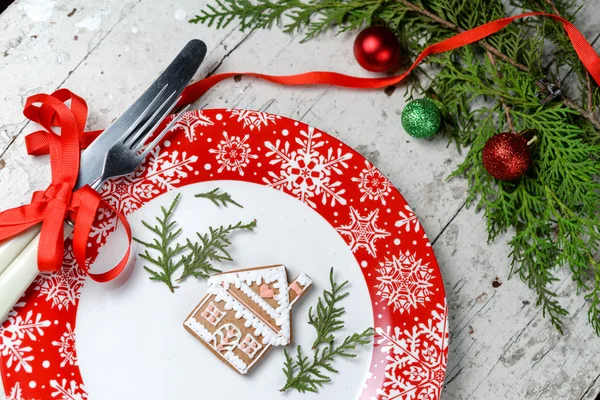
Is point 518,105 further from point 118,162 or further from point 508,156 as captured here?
point 118,162

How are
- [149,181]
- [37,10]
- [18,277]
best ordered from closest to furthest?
[18,277]
[149,181]
[37,10]

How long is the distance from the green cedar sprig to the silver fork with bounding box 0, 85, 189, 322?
0.84 feet

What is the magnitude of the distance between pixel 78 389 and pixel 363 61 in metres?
0.85

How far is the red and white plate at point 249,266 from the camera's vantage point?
1.05 meters

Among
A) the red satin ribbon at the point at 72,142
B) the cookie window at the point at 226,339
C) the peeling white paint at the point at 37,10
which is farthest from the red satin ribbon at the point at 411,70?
the cookie window at the point at 226,339

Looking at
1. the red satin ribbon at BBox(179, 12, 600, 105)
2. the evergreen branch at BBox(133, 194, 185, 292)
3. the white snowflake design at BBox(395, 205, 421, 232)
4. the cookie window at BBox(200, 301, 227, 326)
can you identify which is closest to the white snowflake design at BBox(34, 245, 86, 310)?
the evergreen branch at BBox(133, 194, 185, 292)

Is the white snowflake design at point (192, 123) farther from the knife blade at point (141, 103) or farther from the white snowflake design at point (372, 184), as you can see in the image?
the white snowflake design at point (372, 184)

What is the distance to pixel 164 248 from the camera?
108 centimetres

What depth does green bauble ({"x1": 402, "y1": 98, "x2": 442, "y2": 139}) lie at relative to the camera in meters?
1.11

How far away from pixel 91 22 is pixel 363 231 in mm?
731

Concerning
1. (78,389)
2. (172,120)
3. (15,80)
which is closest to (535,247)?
(172,120)

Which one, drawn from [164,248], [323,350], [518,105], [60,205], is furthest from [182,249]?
[518,105]

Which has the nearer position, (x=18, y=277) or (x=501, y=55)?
(x=18, y=277)

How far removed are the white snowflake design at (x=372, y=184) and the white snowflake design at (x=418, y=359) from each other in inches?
9.6
